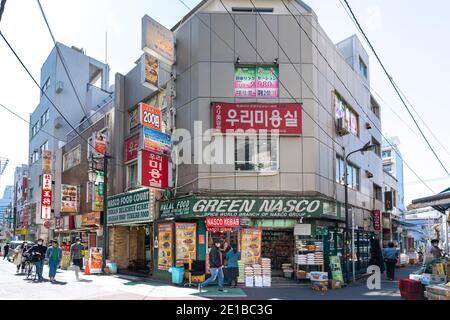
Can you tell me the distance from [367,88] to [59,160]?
950 inches

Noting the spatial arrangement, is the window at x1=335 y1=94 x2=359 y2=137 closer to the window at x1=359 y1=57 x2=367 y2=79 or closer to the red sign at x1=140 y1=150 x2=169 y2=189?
the window at x1=359 y1=57 x2=367 y2=79

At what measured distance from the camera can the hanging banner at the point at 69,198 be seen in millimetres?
28859

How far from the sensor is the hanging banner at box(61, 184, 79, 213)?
94.7 feet

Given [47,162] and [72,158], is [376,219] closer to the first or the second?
[72,158]

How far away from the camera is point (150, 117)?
18.5 meters

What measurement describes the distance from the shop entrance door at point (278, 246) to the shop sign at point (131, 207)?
5.16m

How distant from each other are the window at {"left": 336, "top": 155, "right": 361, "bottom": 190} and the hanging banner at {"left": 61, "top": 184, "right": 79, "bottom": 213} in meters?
17.7

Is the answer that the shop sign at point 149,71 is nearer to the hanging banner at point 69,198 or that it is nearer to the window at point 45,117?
the hanging banner at point 69,198

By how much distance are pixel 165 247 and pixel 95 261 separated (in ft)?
17.1

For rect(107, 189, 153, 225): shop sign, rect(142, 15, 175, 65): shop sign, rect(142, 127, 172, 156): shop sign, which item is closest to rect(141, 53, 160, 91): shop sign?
rect(142, 15, 175, 65): shop sign

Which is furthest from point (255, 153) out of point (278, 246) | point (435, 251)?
point (435, 251)

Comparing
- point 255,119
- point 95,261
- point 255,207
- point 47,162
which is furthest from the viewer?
point 47,162
